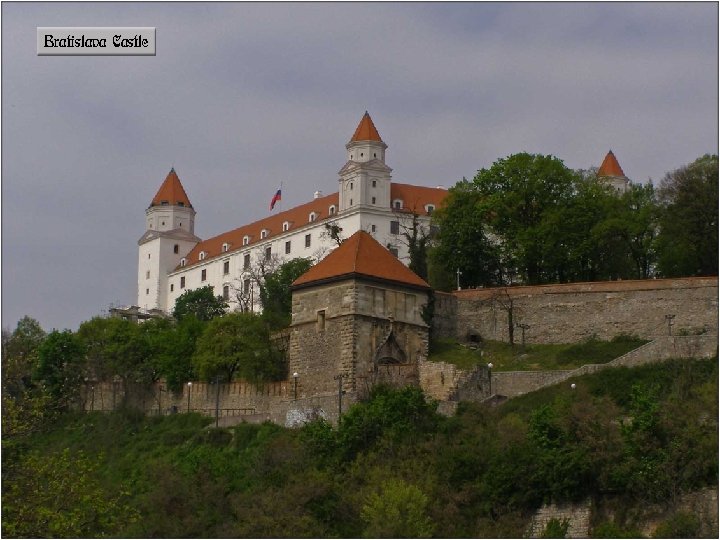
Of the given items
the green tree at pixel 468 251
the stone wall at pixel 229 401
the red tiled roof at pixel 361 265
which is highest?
the green tree at pixel 468 251

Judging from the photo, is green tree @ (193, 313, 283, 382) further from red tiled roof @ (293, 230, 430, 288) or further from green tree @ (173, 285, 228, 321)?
green tree @ (173, 285, 228, 321)

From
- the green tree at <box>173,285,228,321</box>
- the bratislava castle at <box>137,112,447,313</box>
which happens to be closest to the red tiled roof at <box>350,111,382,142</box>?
the bratislava castle at <box>137,112,447,313</box>

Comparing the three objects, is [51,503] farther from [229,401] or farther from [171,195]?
[171,195]

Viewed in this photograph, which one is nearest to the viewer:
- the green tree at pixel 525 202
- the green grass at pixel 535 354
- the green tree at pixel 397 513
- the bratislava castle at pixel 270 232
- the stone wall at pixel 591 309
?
the green tree at pixel 397 513

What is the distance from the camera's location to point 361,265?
51.4 meters

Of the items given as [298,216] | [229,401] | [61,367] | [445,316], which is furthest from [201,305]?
[445,316]

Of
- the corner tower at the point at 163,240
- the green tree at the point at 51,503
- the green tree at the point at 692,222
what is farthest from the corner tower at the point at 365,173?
the green tree at the point at 51,503

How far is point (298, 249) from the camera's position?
82688 mm

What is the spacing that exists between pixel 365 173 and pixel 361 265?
29.2 metres

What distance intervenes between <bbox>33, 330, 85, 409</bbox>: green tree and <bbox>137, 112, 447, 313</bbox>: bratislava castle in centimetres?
1320

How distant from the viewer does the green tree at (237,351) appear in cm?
5375

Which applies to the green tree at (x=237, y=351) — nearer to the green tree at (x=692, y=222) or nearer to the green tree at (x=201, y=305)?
the green tree at (x=692, y=222)

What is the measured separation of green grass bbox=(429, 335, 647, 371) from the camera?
5028 centimetres

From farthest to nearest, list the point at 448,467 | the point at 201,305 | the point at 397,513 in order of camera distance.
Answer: the point at 201,305
the point at 448,467
the point at 397,513
